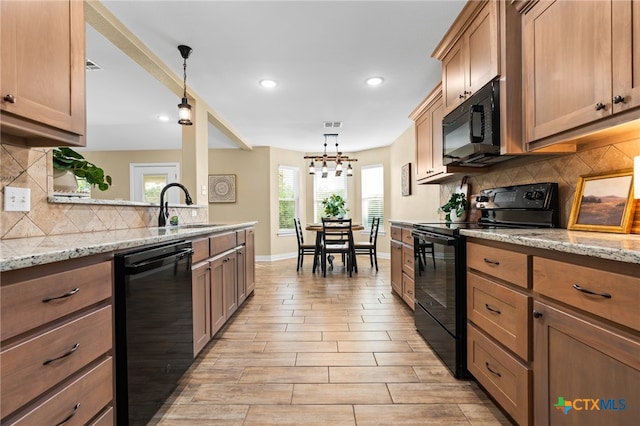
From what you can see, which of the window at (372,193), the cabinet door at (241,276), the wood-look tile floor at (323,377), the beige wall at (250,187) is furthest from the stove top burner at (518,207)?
the beige wall at (250,187)

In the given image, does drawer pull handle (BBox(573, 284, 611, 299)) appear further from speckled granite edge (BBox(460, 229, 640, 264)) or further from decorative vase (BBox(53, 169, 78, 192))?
decorative vase (BBox(53, 169, 78, 192))

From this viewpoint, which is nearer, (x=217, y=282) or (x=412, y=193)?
(x=217, y=282)

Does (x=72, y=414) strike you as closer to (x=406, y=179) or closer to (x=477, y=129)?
(x=477, y=129)

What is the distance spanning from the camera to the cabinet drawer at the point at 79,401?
36.3 inches

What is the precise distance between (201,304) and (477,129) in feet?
7.36

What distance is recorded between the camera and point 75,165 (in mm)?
1868

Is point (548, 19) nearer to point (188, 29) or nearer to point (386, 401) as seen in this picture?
point (386, 401)

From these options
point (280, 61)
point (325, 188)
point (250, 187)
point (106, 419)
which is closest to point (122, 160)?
point (250, 187)

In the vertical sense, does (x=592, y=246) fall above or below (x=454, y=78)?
below

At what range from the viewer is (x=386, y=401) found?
5.39 ft

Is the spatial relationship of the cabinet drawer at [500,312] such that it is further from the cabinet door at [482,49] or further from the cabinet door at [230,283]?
the cabinet door at [230,283]

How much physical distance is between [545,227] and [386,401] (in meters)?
1.41

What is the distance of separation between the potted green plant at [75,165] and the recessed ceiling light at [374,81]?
2.69 m

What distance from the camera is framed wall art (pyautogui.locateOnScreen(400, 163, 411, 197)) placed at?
5.40 metres
